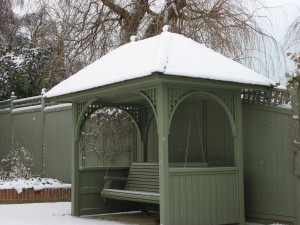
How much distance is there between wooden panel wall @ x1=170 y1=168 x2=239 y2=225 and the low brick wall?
5.46m

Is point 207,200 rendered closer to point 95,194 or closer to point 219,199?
point 219,199

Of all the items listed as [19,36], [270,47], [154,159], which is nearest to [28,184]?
[154,159]

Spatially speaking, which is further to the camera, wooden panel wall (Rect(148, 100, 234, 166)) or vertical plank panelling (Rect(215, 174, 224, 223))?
wooden panel wall (Rect(148, 100, 234, 166))

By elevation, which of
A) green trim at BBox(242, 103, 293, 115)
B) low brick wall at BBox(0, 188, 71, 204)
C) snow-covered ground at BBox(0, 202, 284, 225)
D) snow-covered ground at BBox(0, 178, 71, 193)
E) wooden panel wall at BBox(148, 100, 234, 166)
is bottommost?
snow-covered ground at BBox(0, 202, 284, 225)

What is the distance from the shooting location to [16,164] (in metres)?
14.6

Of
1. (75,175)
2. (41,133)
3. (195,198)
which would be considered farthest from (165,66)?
(41,133)

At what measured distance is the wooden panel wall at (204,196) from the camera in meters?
7.77

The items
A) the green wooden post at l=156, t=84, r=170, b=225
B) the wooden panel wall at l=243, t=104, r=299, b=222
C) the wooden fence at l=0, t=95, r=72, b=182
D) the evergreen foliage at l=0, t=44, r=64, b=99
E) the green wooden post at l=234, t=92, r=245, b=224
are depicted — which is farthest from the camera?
the evergreen foliage at l=0, t=44, r=64, b=99

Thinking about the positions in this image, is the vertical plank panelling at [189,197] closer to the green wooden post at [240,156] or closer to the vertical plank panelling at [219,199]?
the vertical plank panelling at [219,199]

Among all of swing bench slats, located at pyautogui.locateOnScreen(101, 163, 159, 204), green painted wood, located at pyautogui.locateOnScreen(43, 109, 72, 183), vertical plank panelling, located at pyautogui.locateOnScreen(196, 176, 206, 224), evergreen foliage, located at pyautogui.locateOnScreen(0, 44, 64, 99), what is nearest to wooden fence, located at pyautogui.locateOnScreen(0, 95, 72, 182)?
green painted wood, located at pyautogui.locateOnScreen(43, 109, 72, 183)

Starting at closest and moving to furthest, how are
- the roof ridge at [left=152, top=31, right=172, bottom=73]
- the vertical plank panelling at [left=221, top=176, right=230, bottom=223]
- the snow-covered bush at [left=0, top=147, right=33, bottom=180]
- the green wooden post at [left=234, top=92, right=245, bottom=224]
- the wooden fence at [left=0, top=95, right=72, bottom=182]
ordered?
the roof ridge at [left=152, top=31, right=172, bottom=73] → the vertical plank panelling at [left=221, top=176, right=230, bottom=223] → the green wooden post at [left=234, top=92, right=245, bottom=224] → the wooden fence at [left=0, top=95, right=72, bottom=182] → the snow-covered bush at [left=0, top=147, right=33, bottom=180]

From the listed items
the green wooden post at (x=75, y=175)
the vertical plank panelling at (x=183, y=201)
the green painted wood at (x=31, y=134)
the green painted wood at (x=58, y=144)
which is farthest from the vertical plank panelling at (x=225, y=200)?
the green painted wood at (x=31, y=134)

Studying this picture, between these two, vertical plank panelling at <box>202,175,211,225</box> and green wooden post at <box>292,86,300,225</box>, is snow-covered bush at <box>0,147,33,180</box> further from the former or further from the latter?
green wooden post at <box>292,86,300,225</box>

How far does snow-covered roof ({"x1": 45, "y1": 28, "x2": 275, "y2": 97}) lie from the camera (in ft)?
25.4
